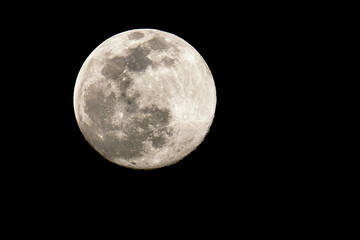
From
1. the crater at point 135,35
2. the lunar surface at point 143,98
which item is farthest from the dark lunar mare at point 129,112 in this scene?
the crater at point 135,35

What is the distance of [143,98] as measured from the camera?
3.71 meters

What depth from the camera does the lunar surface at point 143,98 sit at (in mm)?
3742

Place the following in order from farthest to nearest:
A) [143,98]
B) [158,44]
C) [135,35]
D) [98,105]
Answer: [135,35] → [158,44] → [98,105] → [143,98]

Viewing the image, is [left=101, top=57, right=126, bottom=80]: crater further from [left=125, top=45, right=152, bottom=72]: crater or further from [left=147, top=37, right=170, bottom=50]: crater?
[left=147, top=37, right=170, bottom=50]: crater

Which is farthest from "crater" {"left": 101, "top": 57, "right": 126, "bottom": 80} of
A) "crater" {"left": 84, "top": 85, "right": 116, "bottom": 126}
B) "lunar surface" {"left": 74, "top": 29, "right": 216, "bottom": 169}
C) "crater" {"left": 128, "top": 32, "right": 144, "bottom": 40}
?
"crater" {"left": 128, "top": 32, "right": 144, "bottom": 40}

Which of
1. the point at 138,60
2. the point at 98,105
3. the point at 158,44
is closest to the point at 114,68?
the point at 138,60

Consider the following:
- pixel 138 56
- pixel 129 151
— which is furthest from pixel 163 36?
pixel 129 151

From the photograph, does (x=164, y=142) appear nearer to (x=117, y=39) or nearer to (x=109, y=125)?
(x=109, y=125)

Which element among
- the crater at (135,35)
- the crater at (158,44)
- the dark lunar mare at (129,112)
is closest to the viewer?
the dark lunar mare at (129,112)

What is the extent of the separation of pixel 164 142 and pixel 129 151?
1.44ft

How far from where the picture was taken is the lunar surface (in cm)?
374

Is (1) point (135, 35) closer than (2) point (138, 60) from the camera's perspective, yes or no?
No

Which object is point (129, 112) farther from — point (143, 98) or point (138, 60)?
point (138, 60)

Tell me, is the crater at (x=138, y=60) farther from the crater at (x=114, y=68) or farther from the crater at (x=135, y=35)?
the crater at (x=135, y=35)
